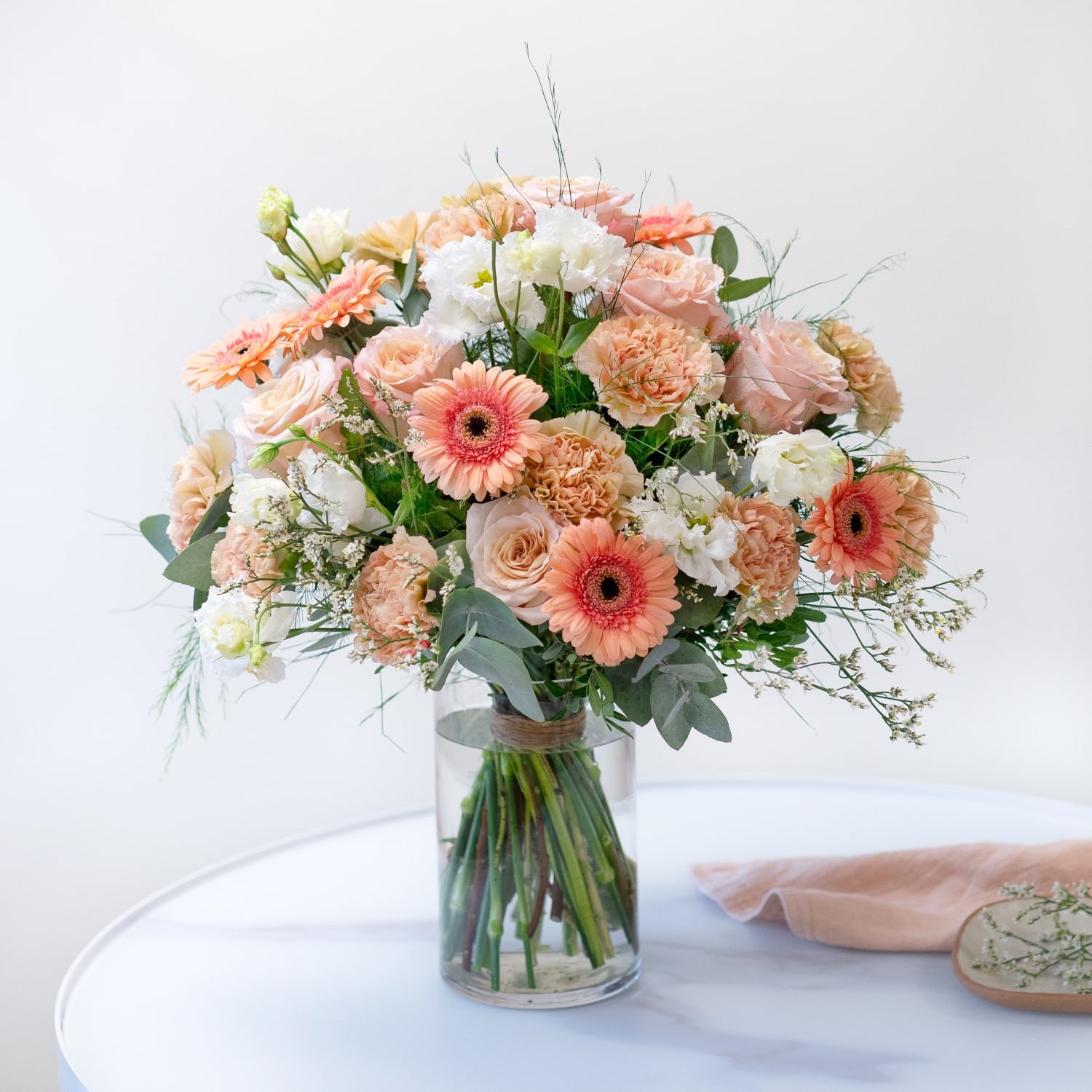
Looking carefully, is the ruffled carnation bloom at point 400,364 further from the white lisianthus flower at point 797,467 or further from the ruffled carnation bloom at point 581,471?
the white lisianthus flower at point 797,467

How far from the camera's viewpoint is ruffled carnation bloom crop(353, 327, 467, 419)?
85 centimetres

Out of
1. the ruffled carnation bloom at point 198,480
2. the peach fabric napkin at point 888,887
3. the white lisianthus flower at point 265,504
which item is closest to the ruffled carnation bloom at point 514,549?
the white lisianthus flower at point 265,504

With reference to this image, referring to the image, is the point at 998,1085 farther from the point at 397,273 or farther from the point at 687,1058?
the point at 397,273

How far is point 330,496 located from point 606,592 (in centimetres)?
20

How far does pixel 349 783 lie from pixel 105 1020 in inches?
42.2

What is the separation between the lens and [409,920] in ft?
3.81

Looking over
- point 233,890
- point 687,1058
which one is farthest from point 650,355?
point 233,890

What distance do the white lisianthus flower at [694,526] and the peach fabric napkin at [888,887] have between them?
0.41m

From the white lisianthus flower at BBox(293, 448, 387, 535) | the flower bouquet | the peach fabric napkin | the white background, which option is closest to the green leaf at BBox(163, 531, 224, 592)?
the flower bouquet

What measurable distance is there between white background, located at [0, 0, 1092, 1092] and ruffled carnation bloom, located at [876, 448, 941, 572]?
1.02 m

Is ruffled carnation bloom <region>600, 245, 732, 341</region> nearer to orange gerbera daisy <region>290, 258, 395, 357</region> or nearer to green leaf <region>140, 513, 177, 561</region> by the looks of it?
orange gerbera daisy <region>290, 258, 395, 357</region>

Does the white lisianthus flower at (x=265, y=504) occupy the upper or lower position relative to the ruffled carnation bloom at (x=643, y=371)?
lower

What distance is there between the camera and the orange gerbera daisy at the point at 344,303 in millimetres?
881

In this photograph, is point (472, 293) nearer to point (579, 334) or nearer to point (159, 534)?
point (579, 334)
